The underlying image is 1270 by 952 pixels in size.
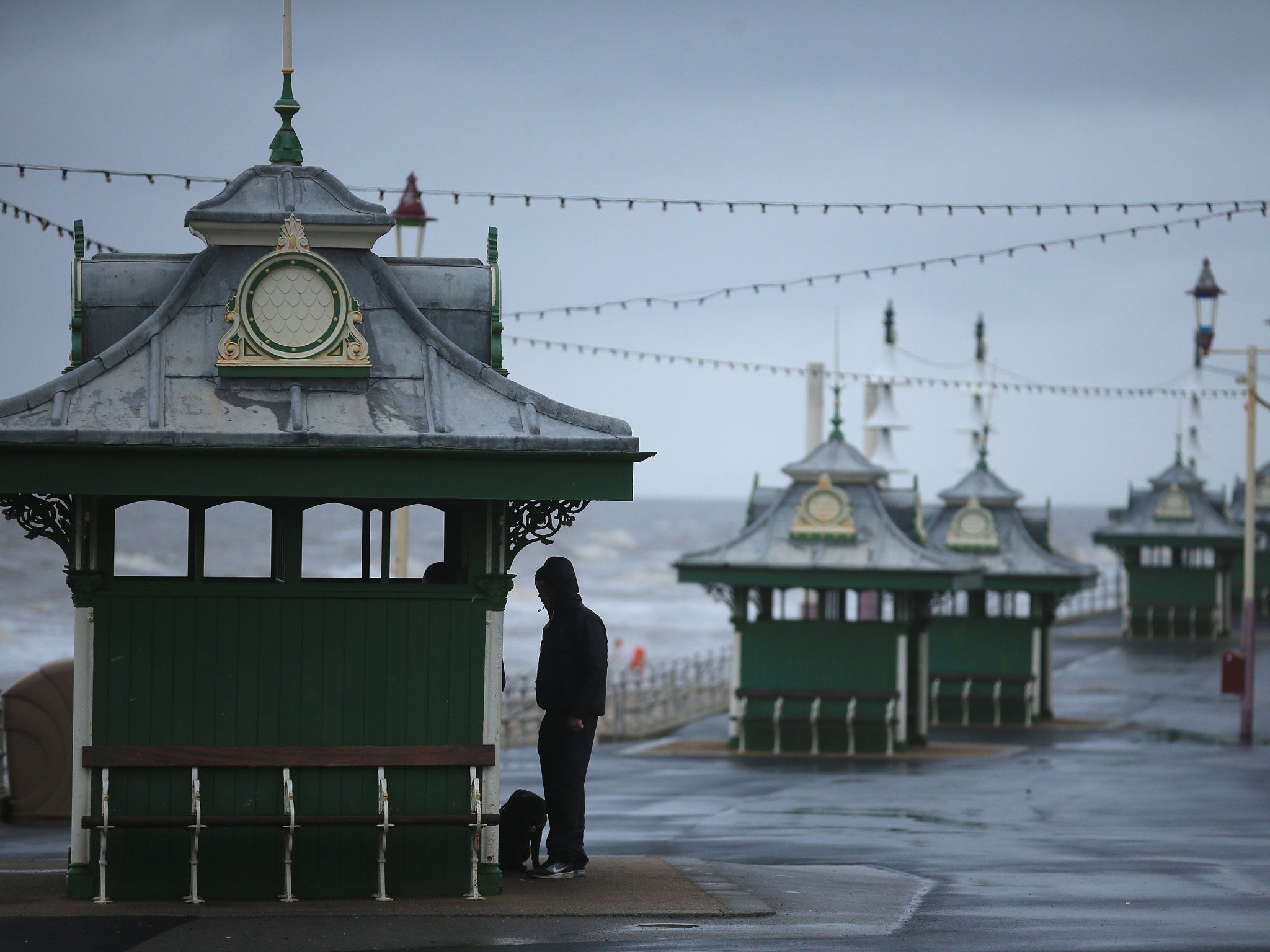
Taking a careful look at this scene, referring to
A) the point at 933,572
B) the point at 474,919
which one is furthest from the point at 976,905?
the point at 933,572

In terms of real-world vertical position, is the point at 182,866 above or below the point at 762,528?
below

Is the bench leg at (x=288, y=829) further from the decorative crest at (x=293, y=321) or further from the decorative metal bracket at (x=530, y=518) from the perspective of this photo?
the decorative crest at (x=293, y=321)

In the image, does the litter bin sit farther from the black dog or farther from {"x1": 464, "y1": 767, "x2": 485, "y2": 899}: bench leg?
{"x1": 464, "y1": 767, "x2": 485, "y2": 899}: bench leg

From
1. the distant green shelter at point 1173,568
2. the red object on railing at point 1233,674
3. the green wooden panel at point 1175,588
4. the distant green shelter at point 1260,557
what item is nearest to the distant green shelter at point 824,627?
the red object on railing at point 1233,674

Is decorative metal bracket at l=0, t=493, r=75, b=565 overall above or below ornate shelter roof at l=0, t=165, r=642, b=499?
below

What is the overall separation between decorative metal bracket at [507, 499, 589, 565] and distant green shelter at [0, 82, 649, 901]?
0.01m

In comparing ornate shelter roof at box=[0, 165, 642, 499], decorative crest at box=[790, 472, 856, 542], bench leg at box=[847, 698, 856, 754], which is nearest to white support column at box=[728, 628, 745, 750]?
bench leg at box=[847, 698, 856, 754]

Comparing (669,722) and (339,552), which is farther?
(339,552)

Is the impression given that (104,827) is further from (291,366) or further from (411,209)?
(411,209)

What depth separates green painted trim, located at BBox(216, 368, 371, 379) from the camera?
10625 mm

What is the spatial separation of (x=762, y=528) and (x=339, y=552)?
91408 mm

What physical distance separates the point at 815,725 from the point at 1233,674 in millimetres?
6310

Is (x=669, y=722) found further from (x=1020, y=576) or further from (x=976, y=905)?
(x=976, y=905)

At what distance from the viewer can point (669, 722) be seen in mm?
32625
